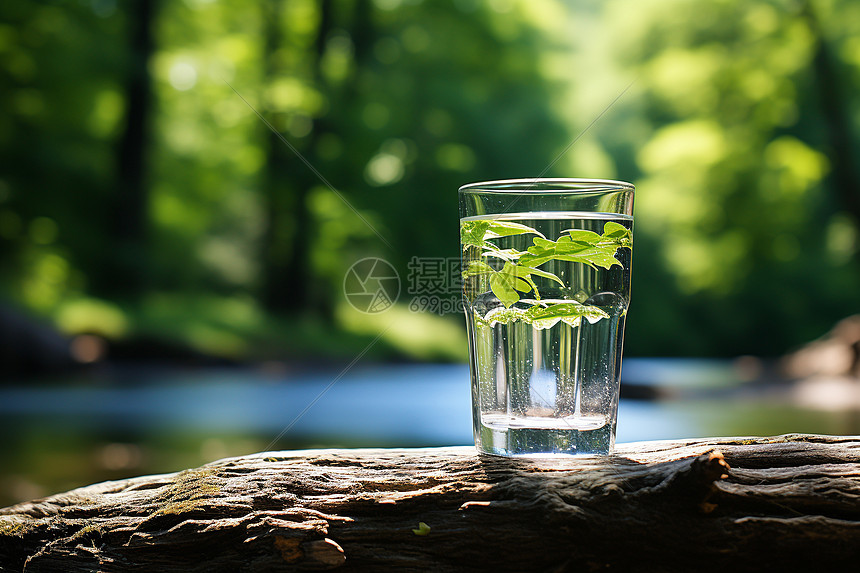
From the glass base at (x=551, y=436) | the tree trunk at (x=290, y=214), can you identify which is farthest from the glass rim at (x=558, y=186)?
the tree trunk at (x=290, y=214)

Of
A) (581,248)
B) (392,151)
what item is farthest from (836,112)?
(581,248)

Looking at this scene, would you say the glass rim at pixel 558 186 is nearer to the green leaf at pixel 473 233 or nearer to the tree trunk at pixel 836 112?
the green leaf at pixel 473 233

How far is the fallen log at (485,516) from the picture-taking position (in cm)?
91

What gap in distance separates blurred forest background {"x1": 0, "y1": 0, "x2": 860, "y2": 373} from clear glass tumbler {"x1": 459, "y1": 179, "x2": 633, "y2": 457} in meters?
5.82

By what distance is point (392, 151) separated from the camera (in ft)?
26.8

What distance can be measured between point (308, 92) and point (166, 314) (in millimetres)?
3063

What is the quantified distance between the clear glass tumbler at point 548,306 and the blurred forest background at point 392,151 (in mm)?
5823

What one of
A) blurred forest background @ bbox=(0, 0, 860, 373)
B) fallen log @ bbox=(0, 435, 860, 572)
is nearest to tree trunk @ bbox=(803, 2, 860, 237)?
blurred forest background @ bbox=(0, 0, 860, 373)

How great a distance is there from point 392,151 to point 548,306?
7.27 m

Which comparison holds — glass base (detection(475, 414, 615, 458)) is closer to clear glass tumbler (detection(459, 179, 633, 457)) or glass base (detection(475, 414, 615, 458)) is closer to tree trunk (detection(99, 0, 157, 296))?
Answer: clear glass tumbler (detection(459, 179, 633, 457))

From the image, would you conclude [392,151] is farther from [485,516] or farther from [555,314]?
[485,516]

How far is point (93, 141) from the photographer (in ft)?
26.8

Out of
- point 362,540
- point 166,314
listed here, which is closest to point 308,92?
point 166,314

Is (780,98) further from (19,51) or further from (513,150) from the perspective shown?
(19,51)
